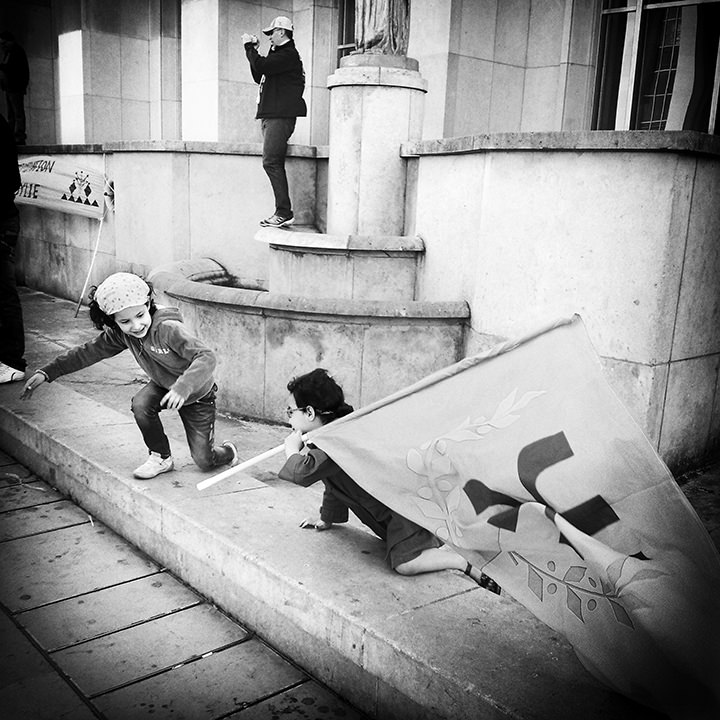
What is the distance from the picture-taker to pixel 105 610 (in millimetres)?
3609

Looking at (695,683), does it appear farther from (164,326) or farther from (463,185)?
(463,185)

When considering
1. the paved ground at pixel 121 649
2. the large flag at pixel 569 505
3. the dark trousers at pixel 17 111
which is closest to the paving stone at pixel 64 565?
the paved ground at pixel 121 649

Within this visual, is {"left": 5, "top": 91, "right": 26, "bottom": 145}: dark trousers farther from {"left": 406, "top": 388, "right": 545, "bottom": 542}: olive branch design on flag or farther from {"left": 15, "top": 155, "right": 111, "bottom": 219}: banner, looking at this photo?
{"left": 406, "top": 388, "right": 545, "bottom": 542}: olive branch design on flag

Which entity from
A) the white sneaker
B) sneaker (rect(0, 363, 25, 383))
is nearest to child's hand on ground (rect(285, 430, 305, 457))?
the white sneaker

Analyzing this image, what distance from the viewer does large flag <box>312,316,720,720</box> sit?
2424 millimetres

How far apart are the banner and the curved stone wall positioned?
16.4 ft

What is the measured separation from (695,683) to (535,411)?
3.04ft

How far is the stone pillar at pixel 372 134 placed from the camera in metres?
7.29

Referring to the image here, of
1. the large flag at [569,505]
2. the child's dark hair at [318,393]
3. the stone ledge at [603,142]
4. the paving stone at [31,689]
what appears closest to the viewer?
the large flag at [569,505]

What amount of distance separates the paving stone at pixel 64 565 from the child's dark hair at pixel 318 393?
1.21 metres

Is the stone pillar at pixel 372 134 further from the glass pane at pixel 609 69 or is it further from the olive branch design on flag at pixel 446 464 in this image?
the olive branch design on flag at pixel 446 464

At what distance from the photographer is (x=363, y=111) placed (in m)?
7.30

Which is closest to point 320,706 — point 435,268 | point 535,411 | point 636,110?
point 535,411

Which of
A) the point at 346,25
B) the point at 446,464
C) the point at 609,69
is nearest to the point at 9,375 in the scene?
the point at 446,464
